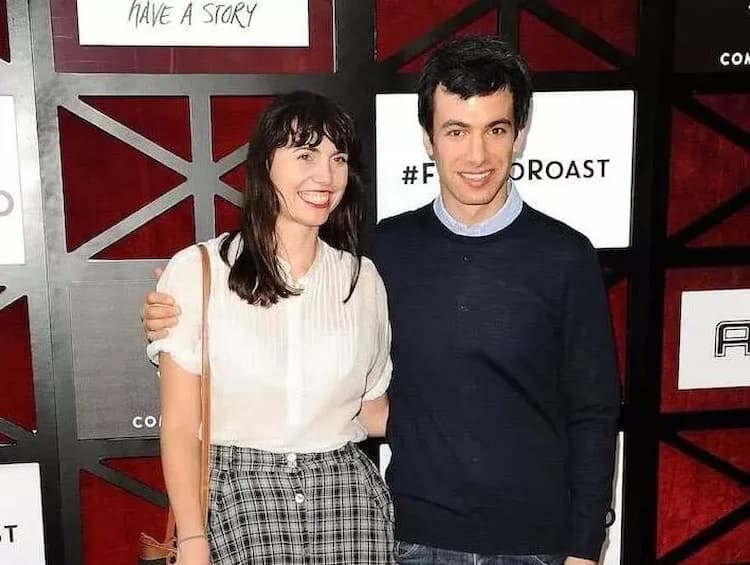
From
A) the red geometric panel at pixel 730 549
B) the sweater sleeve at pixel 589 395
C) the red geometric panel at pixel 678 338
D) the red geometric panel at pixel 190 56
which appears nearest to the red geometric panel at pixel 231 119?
the red geometric panel at pixel 190 56

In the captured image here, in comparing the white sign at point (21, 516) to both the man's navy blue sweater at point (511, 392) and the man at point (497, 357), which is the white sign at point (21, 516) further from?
the man's navy blue sweater at point (511, 392)

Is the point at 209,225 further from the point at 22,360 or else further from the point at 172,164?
the point at 22,360

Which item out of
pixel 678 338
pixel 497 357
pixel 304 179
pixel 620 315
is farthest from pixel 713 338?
pixel 304 179

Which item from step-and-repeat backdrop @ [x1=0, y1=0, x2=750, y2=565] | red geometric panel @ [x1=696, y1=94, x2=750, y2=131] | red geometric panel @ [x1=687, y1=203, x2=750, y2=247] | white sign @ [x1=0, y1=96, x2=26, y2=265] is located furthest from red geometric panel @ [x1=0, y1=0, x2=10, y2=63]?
red geometric panel @ [x1=687, y1=203, x2=750, y2=247]

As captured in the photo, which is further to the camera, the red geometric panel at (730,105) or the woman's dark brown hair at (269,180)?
the red geometric panel at (730,105)

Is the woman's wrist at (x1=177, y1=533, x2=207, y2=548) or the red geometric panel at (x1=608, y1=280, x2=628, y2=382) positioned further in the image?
the red geometric panel at (x1=608, y1=280, x2=628, y2=382)

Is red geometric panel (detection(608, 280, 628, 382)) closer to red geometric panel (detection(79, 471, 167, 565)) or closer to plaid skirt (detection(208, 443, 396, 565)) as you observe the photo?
plaid skirt (detection(208, 443, 396, 565))

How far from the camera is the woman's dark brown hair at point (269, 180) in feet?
5.78

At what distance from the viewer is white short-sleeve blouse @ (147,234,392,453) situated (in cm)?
175

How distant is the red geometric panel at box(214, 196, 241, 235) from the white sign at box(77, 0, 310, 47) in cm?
54

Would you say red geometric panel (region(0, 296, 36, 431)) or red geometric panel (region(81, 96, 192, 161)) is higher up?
red geometric panel (region(81, 96, 192, 161))

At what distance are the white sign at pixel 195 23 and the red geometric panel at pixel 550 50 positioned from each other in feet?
2.58

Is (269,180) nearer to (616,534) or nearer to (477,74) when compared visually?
(477,74)

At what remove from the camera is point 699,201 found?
→ 3.05m
